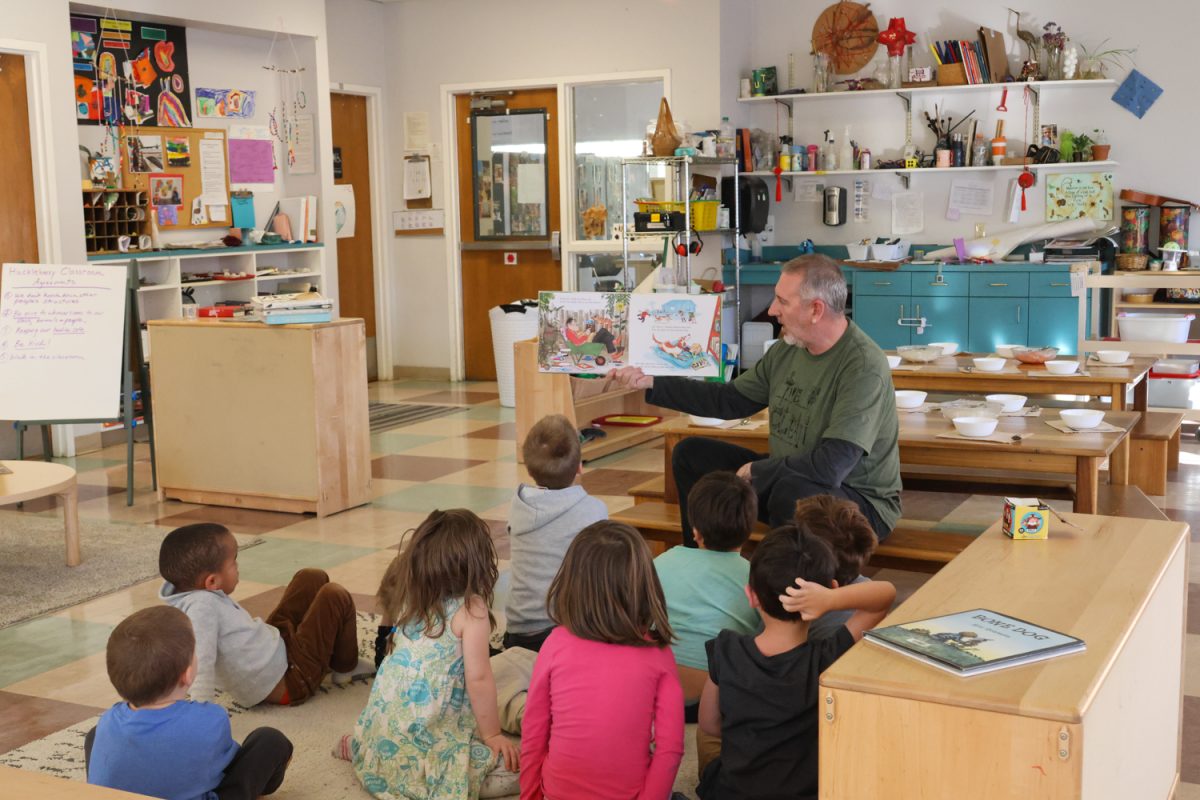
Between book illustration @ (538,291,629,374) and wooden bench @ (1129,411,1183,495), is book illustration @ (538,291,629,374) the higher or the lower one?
the higher one

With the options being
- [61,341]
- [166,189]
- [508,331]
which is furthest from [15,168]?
[508,331]

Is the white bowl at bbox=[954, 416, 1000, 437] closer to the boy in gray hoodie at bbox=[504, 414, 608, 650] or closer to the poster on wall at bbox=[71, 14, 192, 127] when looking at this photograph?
the boy in gray hoodie at bbox=[504, 414, 608, 650]

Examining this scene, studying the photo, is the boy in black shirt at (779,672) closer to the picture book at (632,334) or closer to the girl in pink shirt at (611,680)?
the girl in pink shirt at (611,680)

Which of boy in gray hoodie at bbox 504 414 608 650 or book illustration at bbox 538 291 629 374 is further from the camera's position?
book illustration at bbox 538 291 629 374

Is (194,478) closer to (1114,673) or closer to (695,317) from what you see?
(695,317)

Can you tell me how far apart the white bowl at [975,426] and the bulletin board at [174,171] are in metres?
5.23

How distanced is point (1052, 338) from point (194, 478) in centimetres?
533

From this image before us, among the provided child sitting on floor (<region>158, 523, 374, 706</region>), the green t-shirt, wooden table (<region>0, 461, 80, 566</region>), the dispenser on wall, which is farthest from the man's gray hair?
the dispenser on wall

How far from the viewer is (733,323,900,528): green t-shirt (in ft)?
12.1

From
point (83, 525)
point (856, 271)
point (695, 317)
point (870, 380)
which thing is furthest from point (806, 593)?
point (856, 271)

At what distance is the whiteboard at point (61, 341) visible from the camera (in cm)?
566

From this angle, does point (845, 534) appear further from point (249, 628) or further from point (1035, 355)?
point (1035, 355)

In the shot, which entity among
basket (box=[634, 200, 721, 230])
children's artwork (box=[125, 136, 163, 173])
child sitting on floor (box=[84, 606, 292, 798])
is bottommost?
child sitting on floor (box=[84, 606, 292, 798])

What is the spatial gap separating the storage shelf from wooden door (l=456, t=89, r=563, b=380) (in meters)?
1.53
